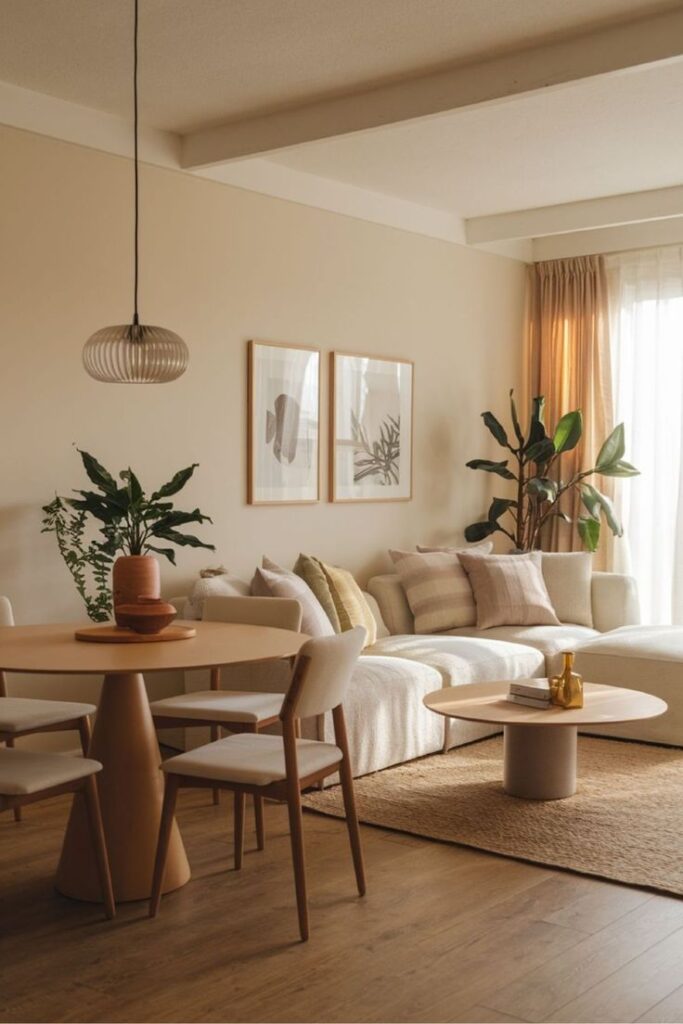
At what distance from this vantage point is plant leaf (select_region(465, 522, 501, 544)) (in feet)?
24.0

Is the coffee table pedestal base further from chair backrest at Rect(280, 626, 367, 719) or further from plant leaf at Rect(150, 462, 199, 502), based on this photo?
plant leaf at Rect(150, 462, 199, 502)

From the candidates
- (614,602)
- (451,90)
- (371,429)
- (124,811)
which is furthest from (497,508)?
(124,811)

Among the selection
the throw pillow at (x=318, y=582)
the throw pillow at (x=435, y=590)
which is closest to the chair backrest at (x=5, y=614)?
the throw pillow at (x=318, y=582)

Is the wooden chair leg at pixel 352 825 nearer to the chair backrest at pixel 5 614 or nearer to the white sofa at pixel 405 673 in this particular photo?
the white sofa at pixel 405 673

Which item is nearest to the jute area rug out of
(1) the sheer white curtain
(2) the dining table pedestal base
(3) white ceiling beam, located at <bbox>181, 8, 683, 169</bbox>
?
(2) the dining table pedestal base

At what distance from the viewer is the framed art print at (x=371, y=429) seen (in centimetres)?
659

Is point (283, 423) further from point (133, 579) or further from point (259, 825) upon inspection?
point (259, 825)

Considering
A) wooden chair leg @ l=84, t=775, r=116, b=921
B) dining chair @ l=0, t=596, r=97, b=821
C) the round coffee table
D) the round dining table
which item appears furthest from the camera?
the round coffee table

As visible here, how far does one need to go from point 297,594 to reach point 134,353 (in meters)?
1.82

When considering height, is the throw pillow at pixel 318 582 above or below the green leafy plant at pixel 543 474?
below

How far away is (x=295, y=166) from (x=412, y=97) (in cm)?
142

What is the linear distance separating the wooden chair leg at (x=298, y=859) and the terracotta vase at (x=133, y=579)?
97 cm

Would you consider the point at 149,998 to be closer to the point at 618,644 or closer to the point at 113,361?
the point at 113,361

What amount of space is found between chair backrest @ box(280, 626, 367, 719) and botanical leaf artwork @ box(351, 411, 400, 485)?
3.25 m
